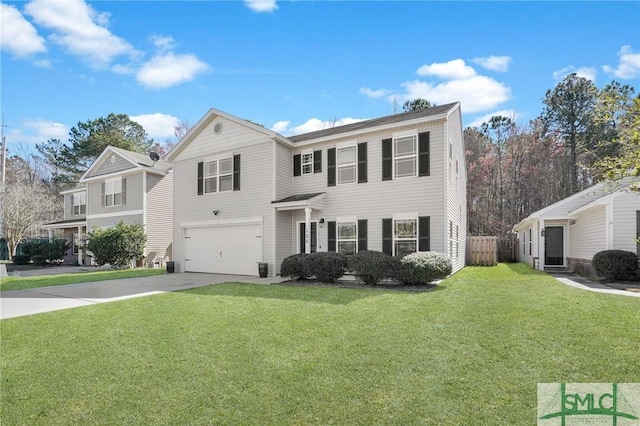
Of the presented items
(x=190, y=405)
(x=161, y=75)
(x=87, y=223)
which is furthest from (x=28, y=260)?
(x=190, y=405)

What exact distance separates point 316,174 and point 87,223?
1837 cm

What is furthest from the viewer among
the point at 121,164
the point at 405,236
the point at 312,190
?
the point at 121,164

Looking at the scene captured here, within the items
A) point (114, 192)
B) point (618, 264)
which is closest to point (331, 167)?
point (618, 264)

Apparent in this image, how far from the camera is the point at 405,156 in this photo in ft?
41.4

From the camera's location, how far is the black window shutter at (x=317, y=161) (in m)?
14.4

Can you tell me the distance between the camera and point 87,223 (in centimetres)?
2403

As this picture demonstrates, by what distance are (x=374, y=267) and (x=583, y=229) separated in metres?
10.2

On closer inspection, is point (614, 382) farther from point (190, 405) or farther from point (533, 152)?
point (533, 152)

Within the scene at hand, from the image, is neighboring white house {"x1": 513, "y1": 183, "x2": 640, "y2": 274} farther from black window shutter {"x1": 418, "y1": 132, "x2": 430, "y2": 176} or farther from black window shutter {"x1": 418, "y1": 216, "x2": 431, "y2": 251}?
black window shutter {"x1": 418, "y1": 132, "x2": 430, "y2": 176}

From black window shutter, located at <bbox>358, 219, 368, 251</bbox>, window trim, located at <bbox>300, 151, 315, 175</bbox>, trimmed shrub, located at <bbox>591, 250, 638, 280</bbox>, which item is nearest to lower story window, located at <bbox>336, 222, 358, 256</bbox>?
black window shutter, located at <bbox>358, 219, 368, 251</bbox>

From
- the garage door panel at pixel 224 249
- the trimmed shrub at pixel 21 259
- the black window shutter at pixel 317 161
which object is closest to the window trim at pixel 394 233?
the black window shutter at pixel 317 161

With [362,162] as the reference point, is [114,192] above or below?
below

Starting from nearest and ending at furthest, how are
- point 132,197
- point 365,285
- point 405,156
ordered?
point 365,285 → point 405,156 → point 132,197

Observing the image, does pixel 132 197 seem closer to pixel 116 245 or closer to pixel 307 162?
pixel 116 245
